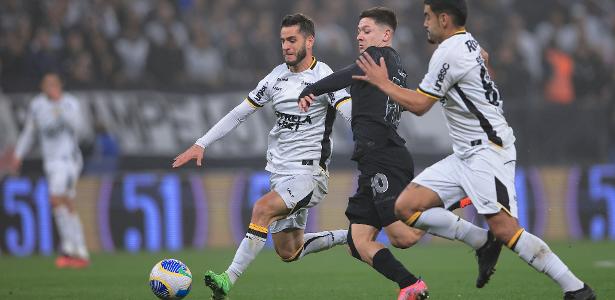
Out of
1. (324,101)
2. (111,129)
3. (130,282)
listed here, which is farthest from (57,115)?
(324,101)

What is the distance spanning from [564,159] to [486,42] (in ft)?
9.75

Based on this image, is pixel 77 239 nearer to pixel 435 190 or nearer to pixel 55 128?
pixel 55 128

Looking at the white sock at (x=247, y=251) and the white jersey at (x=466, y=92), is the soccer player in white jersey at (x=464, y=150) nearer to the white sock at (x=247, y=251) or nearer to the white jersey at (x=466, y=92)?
the white jersey at (x=466, y=92)

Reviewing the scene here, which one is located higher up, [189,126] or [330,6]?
[330,6]

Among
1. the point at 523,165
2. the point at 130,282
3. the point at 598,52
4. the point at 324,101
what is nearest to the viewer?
the point at 324,101

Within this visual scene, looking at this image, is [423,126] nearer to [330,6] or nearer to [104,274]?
[330,6]

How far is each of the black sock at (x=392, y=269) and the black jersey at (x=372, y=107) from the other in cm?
74

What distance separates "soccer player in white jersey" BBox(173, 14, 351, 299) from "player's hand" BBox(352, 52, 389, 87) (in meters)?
1.20

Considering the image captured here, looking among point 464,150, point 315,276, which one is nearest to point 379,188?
point 464,150

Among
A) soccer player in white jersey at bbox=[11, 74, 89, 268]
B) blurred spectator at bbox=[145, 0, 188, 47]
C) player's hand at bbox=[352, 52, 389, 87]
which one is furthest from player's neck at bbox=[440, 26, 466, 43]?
blurred spectator at bbox=[145, 0, 188, 47]

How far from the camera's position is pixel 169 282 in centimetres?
814

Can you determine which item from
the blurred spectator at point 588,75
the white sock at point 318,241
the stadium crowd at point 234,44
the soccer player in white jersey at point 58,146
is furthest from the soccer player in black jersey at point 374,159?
the blurred spectator at point 588,75

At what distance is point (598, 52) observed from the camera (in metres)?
18.3

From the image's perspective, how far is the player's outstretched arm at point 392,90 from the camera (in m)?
6.83
